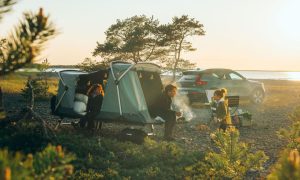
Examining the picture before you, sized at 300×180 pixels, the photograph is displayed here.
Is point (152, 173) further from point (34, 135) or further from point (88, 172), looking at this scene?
point (34, 135)

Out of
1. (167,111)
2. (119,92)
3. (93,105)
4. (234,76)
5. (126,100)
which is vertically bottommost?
(167,111)

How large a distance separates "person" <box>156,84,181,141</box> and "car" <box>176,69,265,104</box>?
7.81 meters

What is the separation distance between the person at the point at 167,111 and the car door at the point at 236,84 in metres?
9.65

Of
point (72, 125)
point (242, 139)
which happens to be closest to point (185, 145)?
point (242, 139)

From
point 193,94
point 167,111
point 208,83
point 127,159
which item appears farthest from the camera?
point 208,83

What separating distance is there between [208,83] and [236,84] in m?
2.37

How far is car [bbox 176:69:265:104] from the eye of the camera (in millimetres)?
19312

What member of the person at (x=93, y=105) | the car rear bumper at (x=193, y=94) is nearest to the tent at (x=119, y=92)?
the person at (x=93, y=105)

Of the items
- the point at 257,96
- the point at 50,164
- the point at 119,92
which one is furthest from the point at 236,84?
the point at 50,164

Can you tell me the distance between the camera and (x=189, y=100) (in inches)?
770

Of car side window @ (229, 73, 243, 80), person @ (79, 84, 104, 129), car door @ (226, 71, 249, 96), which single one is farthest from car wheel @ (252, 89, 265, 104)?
person @ (79, 84, 104, 129)

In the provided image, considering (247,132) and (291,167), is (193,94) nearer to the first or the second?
(247,132)

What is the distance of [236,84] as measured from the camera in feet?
69.4

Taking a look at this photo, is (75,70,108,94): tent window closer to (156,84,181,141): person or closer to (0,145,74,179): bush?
(156,84,181,141): person
